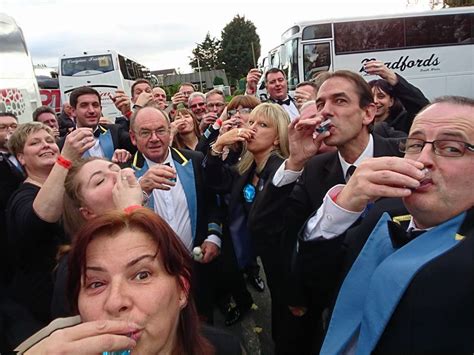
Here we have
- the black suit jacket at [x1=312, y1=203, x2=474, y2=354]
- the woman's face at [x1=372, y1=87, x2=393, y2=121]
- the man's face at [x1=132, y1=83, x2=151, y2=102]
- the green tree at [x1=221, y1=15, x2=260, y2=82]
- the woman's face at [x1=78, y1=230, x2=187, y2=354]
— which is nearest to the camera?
the black suit jacket at [x1=312, y1=203, x2=474, y2=354]

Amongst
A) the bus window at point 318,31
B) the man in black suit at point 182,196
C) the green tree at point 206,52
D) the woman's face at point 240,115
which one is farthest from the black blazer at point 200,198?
the green tree at point 206,52

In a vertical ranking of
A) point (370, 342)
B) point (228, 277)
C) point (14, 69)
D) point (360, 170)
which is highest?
point (14, 69)

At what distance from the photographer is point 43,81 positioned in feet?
80.2

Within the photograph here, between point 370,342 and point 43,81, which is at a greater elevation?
point 43,81

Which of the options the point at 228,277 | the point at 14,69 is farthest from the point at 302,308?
the point at 14,69

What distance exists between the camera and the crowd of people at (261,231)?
121 cm

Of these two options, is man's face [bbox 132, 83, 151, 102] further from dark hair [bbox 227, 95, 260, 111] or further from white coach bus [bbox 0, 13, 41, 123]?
white coach bus [bbox 0, 13, 41, 123]

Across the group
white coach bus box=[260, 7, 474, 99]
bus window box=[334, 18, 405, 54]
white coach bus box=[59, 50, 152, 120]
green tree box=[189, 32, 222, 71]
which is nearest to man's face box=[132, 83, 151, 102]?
white coach bus box=[260, 7, 474, 99]

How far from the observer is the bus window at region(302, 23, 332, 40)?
14.6 metres

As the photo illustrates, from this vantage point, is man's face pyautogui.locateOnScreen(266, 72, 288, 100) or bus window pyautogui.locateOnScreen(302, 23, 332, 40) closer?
man's face pyautogui.locateOnScreen(266, 72, 288, 100)

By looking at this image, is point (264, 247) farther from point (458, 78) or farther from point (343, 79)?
point (458, 78)

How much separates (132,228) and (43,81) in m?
26.5

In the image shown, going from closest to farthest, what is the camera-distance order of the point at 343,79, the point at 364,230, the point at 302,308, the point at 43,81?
the point at 364,230
the point at 343,79
the point at 302,308
the point at 43,81

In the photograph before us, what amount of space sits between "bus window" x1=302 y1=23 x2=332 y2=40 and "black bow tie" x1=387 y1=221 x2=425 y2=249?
14.2m
